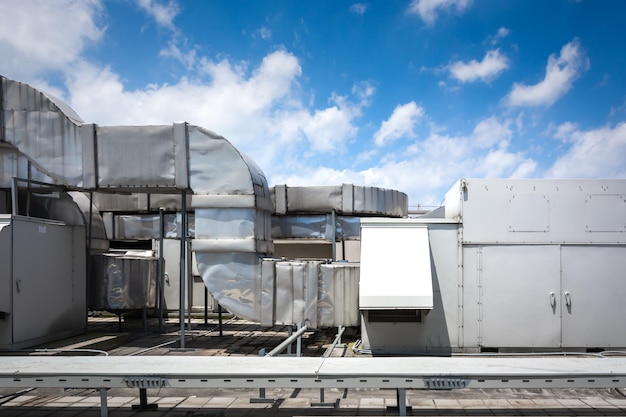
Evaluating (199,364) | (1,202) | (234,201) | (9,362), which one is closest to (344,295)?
(234,201)

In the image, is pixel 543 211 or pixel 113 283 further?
pixel 113 283

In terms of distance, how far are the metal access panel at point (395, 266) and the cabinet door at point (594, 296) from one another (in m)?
2.71

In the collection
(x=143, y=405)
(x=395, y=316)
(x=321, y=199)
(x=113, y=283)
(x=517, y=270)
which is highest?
(x=321, y=199)

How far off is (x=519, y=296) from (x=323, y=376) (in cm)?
520

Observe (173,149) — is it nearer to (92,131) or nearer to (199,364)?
(92,131)

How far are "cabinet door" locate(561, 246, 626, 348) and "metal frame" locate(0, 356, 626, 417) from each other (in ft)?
11.1

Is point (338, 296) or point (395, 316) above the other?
point (338, 296)

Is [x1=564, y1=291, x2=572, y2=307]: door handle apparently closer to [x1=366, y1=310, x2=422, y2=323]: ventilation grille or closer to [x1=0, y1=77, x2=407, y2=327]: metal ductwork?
[x1=366, y1=310, x2=422, y2=323]: ventilation grille

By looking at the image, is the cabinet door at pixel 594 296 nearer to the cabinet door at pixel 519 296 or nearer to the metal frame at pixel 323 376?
the cabinet door at pixel 519 296

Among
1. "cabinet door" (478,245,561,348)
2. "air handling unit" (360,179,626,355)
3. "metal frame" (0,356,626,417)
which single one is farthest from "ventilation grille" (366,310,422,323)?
"metal frame" (0,356,626,417)

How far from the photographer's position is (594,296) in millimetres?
8805

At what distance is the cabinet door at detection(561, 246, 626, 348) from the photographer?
8.77 m

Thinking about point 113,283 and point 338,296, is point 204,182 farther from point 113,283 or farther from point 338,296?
point 113,283

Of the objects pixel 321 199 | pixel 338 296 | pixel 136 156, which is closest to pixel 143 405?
pixel 338 296
